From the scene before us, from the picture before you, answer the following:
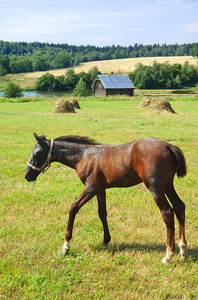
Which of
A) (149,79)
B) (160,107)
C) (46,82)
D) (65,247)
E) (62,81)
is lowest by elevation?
(65,247)

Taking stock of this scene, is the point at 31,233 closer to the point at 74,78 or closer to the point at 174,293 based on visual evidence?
the point at 174,293

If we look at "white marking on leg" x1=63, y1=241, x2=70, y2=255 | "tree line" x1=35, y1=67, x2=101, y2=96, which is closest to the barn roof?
"tree line" x1=35, y1=67, x2=101, y2=96

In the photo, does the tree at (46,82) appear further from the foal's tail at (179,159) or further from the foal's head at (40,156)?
the foal's tail at (179,159)

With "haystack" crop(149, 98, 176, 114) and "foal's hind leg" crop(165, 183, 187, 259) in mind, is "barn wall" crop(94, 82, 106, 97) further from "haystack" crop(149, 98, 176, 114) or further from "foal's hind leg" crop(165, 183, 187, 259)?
"foal's hind leg" crop(165, 183, 187, 259)

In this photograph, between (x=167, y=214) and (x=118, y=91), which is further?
(x=118, y=91)

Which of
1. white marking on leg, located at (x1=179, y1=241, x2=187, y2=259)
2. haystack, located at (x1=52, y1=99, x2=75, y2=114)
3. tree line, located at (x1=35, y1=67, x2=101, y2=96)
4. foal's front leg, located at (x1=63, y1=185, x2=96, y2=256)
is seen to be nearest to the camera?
white marking on leg, located at (x1=179, y1=241, x2=187, y2=259)

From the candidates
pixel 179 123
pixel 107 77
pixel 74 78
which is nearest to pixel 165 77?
pixel 74 78

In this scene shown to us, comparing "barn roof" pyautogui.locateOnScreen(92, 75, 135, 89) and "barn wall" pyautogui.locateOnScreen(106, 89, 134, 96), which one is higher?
"barn roof" pyautogui.locateOnScreen(92, 75, 135, 89)

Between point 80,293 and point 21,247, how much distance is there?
175 cm

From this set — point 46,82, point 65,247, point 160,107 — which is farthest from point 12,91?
point 65,247

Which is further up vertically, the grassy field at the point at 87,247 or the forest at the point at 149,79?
the forest at the point at 149,79

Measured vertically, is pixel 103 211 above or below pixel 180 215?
below

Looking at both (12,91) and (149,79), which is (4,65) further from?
(12,91)

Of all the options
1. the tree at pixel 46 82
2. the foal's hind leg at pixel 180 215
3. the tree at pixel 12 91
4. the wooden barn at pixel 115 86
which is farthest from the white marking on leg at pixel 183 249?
the tree at pixel 46 82
